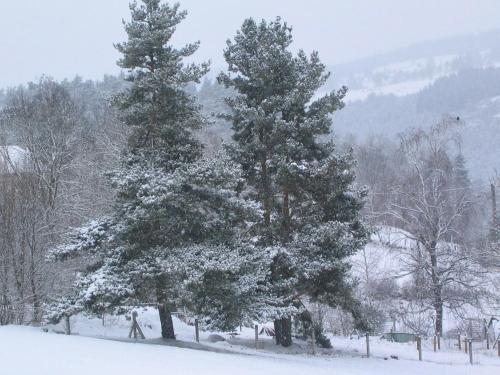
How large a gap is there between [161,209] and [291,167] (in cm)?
486

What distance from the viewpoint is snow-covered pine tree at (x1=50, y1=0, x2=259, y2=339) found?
16.6 metres

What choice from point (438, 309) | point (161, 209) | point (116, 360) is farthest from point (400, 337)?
point (116, 360)

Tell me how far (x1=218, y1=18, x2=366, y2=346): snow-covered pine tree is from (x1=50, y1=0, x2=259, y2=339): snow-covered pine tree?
2066 mm

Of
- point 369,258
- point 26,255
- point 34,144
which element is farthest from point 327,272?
point 369,258

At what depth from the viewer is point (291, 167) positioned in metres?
19.5

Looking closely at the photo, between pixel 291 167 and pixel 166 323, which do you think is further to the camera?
pixel 291 167

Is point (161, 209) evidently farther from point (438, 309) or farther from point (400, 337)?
point (400, 337)

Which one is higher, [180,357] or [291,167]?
[291,167]

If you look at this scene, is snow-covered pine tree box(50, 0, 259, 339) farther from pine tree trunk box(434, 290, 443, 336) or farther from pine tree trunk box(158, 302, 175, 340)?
pine tree trunk box(434, 290, 443, 336)

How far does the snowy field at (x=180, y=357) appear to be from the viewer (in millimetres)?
11547

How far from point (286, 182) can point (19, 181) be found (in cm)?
965

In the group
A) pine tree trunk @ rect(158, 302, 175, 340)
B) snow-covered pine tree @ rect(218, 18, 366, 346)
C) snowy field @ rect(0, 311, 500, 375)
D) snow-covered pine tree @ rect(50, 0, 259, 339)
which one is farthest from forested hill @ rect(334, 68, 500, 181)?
pine tree trunk @ rect(158, 302, 175, 340)

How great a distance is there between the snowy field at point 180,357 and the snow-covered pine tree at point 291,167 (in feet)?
6.77

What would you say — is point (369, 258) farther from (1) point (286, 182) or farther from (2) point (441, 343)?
(1) point (286, 182)
